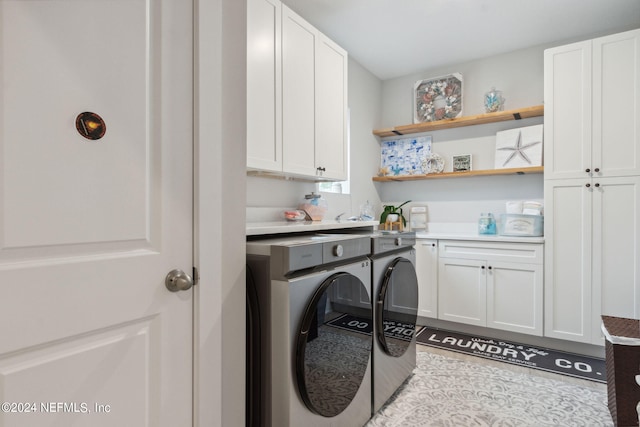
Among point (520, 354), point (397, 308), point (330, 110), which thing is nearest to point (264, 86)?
point (330, 110)

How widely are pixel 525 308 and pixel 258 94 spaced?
268 cm

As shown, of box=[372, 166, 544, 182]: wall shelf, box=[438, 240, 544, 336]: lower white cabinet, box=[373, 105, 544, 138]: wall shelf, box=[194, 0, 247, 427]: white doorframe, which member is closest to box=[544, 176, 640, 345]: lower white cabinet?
box=[438, 240, 544, 336]: lower white cabinet

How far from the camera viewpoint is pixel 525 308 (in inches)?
114

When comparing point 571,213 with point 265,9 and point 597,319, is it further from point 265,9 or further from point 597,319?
point 265,9

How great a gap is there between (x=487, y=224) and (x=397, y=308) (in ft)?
5.88

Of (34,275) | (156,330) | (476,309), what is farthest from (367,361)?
(476,309)

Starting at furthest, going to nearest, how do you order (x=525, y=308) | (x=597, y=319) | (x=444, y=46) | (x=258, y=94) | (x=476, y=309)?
(x=444, y=46) → (x=476, y=309) → (x=525, y=308) → (x=597, y=319) → (x=258, y=94)

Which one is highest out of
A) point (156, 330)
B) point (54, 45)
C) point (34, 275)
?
point (54, 45)

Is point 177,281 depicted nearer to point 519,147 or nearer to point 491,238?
point 491,238

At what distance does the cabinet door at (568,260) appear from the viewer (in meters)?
2.69

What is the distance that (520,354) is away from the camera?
2760 mm

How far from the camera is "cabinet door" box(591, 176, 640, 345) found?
2549 mm

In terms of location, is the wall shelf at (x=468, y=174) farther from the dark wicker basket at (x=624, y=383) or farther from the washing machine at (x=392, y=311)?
the dark wicker basket at (x=624, y=383)

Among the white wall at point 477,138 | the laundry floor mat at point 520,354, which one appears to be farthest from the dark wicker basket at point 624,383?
the white wall at point 477,138
